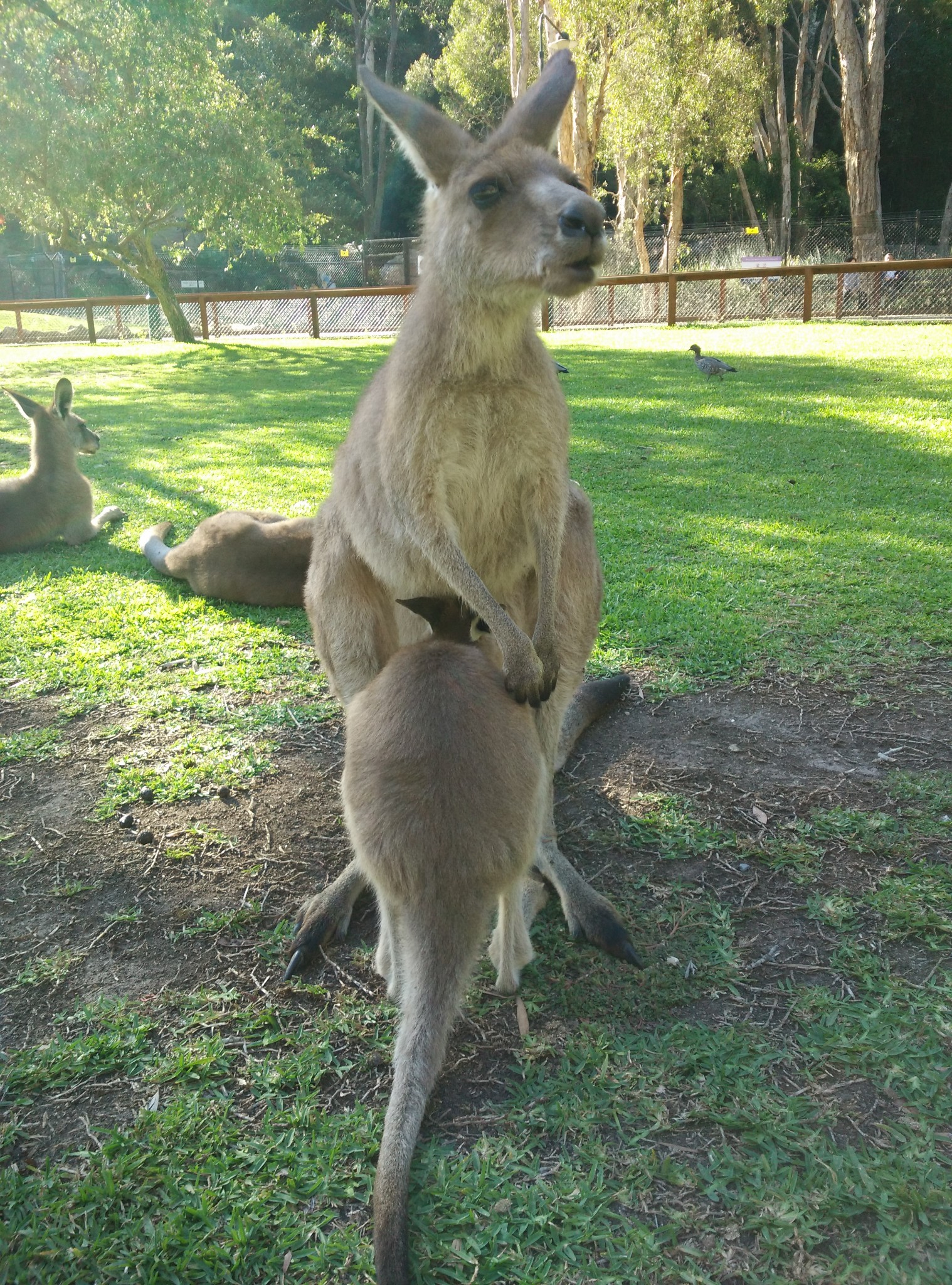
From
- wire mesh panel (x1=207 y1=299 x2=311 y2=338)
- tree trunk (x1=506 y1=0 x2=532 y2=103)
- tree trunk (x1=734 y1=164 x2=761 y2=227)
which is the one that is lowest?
wire mesh panel (x1=207 y1=299 x2=311 y2=338)

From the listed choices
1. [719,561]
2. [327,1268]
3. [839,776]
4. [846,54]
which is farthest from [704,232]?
[327,1268]

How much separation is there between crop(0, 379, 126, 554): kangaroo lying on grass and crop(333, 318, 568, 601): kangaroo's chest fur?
12.4 ft

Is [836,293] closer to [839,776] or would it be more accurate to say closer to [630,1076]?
[839,776]

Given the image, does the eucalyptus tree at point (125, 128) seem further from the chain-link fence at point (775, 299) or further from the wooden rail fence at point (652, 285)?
the chain-link fence at point (775, 299)

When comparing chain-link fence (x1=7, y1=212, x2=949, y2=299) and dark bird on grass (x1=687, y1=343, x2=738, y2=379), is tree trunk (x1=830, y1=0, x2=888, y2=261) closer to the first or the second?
chain-link fence (x1=7, y1=212, x2=949, y2=299)

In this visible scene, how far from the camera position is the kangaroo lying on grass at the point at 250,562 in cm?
473

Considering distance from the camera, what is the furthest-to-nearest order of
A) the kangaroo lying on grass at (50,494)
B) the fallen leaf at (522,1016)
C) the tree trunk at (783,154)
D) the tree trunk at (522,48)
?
the tree trunk at (783,154) < the tree trunk at (522,48) < the kangaroo lying on grass at (50,494) < the fallen leaf at (522,1016)

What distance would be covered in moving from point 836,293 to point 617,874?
64.3ft

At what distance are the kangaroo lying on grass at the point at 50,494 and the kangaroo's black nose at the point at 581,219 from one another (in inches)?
174

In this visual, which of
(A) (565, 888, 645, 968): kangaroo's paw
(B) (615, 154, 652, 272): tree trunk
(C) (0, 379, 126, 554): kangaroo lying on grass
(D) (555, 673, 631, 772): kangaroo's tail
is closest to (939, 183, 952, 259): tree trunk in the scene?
(B) (615, 154, 652, 272): tree trunk

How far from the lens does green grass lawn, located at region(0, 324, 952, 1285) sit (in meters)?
1.67

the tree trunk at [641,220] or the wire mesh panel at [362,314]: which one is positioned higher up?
the tree trunk at [641,220]

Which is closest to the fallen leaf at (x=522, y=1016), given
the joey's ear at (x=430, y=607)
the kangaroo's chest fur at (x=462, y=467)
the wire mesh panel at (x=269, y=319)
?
the joey's ear at (x=430, y=607)

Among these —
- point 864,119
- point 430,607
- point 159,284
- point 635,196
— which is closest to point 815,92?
point 864,119
